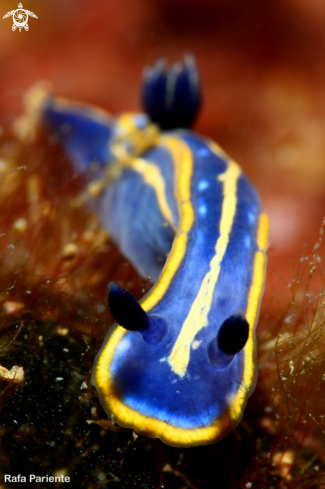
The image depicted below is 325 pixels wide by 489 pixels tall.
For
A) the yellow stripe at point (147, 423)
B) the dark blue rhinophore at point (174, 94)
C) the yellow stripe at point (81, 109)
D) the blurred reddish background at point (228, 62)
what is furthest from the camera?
the blurred reddish background at point (228, 62)

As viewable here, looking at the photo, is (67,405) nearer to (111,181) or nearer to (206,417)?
(206,417)

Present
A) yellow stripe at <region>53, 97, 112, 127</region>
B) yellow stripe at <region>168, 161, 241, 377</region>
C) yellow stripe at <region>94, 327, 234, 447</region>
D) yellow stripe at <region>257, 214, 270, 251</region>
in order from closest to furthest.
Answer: yellow stripe at <region>94, 327, 234, 447</region> < yellow stripe at <region>168, 161, 241, 377</region> < yellow stripe at <region>257, 214, 270, 251</region> < yellow stripe at <region>53, 97, 112, 127</region>

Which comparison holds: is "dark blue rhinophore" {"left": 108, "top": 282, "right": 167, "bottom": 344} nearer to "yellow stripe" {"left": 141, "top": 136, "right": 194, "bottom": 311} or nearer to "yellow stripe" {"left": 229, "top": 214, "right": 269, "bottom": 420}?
"yellow stripe" {"left": 141, "top": 136, "right": 194, "bottom": 311}

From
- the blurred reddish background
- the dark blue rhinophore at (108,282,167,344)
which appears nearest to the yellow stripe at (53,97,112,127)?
the blurred reddish background

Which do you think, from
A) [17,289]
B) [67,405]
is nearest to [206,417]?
[67,405]

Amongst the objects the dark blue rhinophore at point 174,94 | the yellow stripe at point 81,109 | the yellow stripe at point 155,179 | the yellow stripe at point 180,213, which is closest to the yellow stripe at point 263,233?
the yellow stripe at point 180,213

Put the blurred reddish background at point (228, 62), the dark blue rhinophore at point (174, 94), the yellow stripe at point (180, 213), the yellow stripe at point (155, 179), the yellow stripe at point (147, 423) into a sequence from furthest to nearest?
the blurred reddish background at point (228, 62) < the dark blue rhinophore at point (174, 94) < the yellow stripe at point (155, 179) < the yellow stripe at point (180, 213) < the yellow stripe at point (147, 423)

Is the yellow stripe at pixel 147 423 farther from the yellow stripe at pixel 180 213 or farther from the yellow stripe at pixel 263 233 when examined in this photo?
the yellow stripe at pixel 263 233
